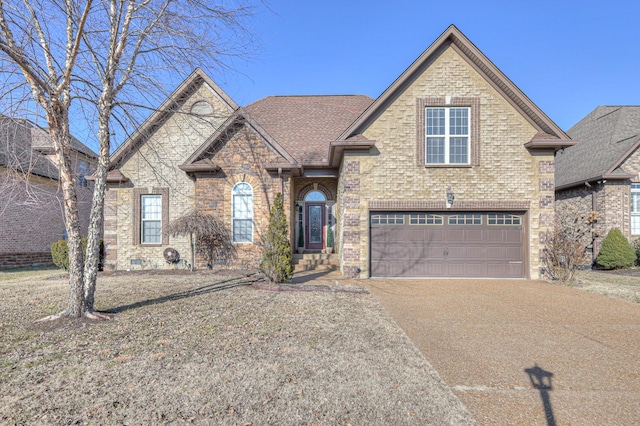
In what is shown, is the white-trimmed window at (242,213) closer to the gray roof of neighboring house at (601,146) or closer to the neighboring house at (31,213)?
the neighboring house at (31,213)

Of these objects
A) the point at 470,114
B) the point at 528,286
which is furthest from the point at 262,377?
the point at 470,114

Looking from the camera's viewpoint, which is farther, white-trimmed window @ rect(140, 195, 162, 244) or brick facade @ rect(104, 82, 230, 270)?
white-trimmed window @ rect(140, 195, 162, 244)

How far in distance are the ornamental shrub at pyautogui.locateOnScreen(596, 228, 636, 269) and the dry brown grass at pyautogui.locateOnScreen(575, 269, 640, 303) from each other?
38 centimetres

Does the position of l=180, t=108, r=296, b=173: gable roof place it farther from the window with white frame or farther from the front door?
the window with white frame

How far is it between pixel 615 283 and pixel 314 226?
35.3 feet

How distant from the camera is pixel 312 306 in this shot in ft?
23.7

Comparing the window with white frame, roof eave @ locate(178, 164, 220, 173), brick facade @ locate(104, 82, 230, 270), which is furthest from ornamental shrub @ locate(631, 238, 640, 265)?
brick facade @ locate(104, 82, 230, 270)

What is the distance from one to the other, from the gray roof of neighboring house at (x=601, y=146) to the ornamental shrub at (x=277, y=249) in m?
13.8

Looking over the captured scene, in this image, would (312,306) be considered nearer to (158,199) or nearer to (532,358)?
(532,358)

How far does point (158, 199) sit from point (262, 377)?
11441mm

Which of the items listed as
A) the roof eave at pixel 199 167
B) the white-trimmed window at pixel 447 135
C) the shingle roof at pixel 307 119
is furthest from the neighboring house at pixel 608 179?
the roof eave at pixel 199 167

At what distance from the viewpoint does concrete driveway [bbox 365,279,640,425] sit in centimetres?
334

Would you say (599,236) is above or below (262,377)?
above

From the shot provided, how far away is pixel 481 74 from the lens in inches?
441
